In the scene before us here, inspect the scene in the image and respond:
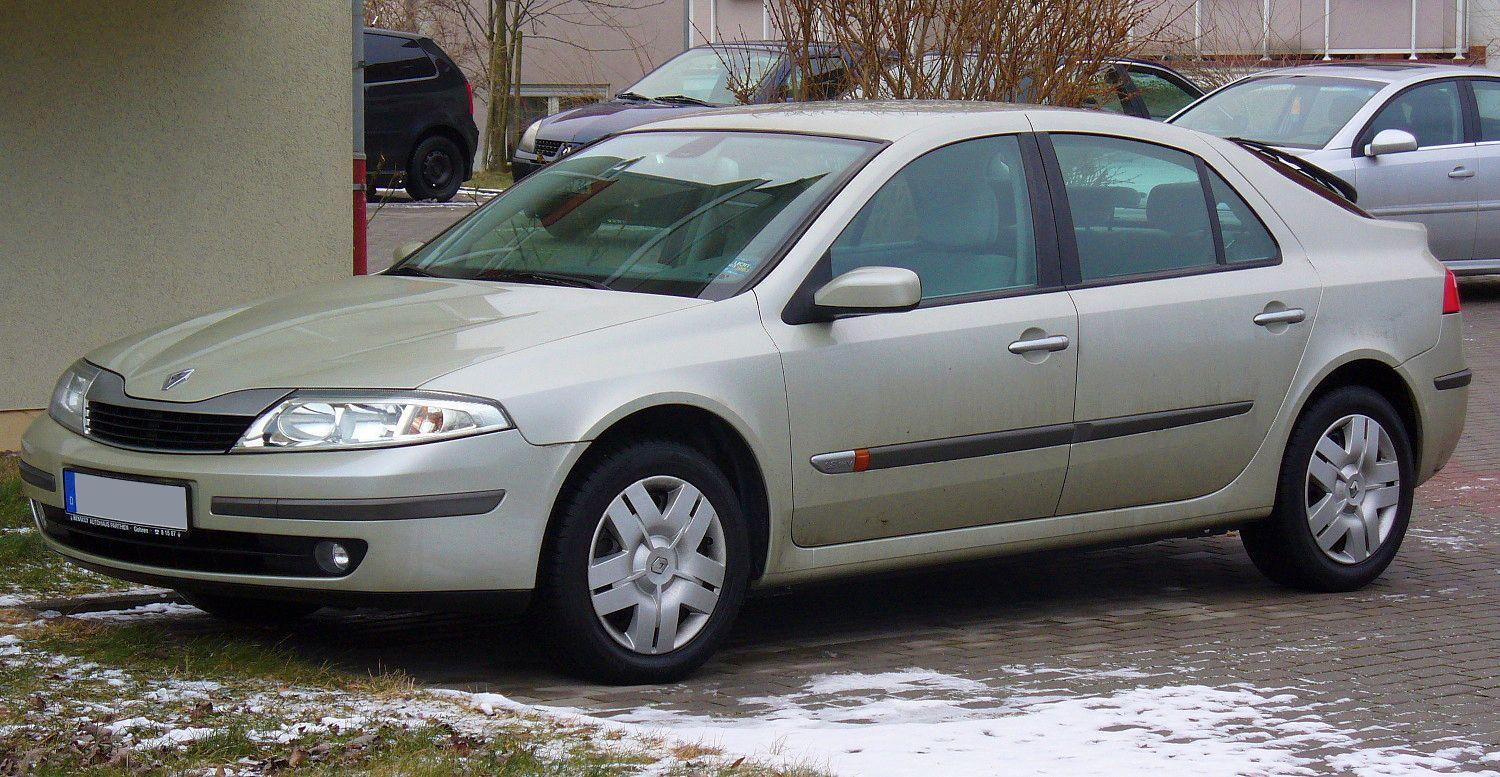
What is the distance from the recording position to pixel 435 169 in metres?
21.7

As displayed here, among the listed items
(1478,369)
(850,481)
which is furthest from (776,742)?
(1478,369)

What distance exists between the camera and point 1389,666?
5.58 m

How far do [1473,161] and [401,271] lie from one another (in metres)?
10.3

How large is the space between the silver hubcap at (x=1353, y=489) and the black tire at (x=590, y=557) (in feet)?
7.18

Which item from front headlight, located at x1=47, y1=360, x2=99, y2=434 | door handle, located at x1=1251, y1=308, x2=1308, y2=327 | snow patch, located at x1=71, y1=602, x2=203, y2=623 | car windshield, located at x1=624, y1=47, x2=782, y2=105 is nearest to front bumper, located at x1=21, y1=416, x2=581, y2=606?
front headlight, located at x1=47, y1=360, x2=99, y2=434

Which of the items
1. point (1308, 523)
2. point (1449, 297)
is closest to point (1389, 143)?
point (1449, 297)

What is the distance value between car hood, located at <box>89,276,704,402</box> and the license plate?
23 cm

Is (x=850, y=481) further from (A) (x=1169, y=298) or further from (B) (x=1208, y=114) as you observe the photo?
(B) (x=1208, y=114)

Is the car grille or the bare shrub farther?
the bare shrub

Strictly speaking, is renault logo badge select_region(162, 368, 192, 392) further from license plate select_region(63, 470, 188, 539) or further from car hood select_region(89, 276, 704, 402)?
license plate select_region(63, 470, 188, 539)

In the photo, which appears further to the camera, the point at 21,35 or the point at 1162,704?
the point at 21,35

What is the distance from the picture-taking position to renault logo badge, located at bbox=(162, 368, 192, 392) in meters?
5.07

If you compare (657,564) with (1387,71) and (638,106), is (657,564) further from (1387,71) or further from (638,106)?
(638,106)

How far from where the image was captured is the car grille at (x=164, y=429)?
192 inches
